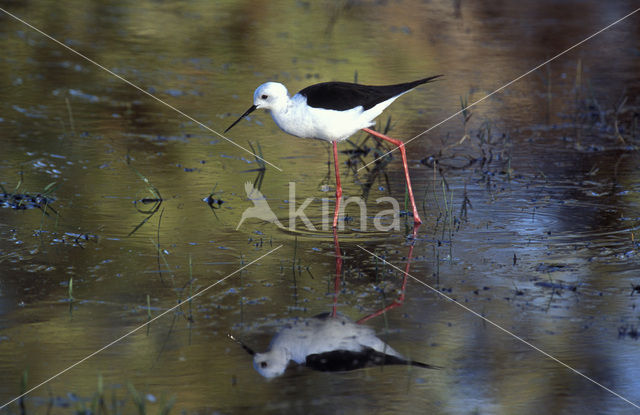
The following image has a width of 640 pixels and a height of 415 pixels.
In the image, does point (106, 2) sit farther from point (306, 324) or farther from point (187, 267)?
point (306, 324)

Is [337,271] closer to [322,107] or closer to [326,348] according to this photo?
[326,348]

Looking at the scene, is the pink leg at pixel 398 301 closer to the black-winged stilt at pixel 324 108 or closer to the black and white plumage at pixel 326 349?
the black and white plumage at pixel 326 349

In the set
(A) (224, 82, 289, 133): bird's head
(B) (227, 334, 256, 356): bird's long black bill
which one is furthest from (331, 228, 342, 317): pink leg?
(A) (224, 82, 289, 133): bird's head

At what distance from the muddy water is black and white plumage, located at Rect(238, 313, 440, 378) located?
7 cm

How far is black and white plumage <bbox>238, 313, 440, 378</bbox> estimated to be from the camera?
14.0ft

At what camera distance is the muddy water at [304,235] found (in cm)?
416

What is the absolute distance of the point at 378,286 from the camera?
524 centimetres

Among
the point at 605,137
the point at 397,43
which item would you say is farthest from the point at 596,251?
the point at 397,43

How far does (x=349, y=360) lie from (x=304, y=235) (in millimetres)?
2009

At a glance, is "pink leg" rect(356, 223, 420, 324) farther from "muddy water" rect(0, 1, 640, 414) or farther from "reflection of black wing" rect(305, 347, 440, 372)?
"reflection of black wing" rect(305, 347, 440, 372)

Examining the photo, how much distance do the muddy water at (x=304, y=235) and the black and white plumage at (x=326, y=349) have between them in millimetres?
73
